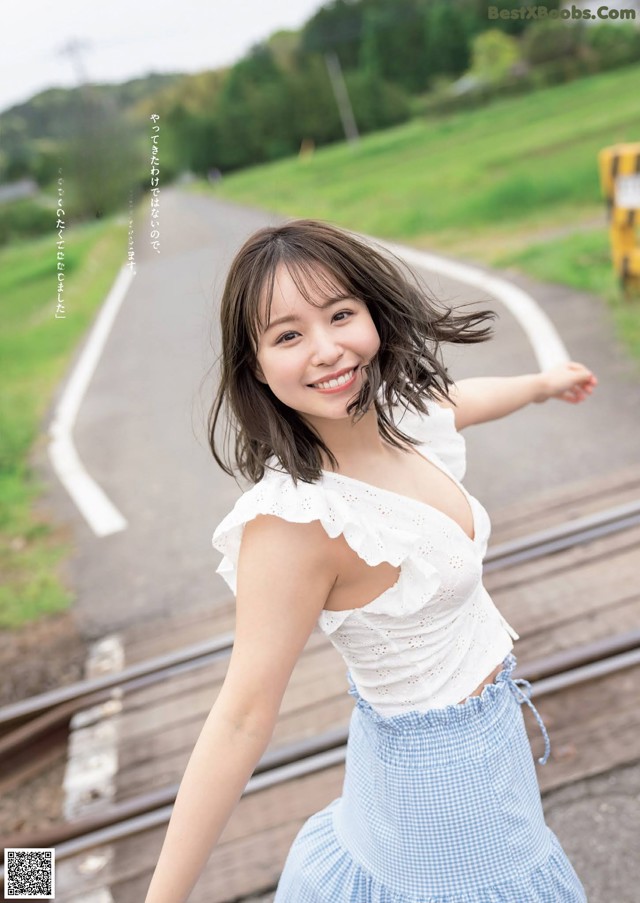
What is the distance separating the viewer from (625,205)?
814 centimetres

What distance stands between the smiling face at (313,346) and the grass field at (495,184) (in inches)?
233

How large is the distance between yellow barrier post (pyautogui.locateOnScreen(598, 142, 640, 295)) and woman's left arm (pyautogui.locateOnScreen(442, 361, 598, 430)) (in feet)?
19.7

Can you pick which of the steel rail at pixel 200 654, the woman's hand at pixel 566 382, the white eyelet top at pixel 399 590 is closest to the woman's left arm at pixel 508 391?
the woman's hand at pixel 566 382

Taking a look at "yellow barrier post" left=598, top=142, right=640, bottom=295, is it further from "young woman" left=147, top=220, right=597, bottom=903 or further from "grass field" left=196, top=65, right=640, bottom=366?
"young woman" left=147, top=220, right=597, bottom=903

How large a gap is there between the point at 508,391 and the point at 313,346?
0.85 m

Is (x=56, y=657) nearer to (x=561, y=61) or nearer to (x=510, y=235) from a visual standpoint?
(x=510, y=235)

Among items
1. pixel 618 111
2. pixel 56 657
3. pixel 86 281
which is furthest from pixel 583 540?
pixel 618 111

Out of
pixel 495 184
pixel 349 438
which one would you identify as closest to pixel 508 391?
pixel 349 438

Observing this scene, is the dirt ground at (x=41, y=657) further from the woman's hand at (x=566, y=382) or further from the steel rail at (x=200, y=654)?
the woman's hand at (x=566, y=382)

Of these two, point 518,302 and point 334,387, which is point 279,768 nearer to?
point 334,387

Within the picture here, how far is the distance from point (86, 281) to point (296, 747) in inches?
725

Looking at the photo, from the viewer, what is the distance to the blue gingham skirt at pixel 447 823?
5.58 ft

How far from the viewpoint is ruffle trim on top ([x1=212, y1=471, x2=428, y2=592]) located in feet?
5.21

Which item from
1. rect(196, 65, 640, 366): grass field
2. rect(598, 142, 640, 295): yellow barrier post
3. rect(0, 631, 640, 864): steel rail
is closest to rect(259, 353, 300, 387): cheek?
rect(0, 631, 640, 864): steel rail
